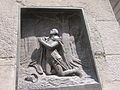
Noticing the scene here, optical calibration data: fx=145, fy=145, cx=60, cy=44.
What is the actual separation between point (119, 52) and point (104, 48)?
216 mm

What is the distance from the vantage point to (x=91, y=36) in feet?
6.92

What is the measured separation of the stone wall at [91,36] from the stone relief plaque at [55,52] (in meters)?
0.10

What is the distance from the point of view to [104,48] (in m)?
2.04

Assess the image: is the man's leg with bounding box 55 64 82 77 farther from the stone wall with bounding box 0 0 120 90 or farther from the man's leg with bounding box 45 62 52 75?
the stone wall with bounding box 0 0 120 90

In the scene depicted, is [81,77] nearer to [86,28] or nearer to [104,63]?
[104,63]

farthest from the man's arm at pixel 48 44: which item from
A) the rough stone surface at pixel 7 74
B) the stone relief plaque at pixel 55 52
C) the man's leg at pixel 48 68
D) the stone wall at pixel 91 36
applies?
the rough stone surface at pixel 7 74

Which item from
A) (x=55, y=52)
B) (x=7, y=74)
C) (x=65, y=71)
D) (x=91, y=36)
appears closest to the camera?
(x=7, y=74)

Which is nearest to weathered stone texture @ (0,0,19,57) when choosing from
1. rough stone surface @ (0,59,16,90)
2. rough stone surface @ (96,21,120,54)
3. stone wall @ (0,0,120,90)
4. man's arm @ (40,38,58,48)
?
stone wall @ (0,0,120,90)

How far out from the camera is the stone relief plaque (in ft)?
5.62

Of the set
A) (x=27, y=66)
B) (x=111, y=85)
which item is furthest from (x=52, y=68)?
(x=111, y=85)

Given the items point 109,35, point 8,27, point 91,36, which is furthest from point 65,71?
point 8,27

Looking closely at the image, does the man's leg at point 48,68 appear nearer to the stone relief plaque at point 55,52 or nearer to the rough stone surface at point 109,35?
the stone relief plaque at point 55,52

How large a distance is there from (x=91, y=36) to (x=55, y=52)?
23.2 inches

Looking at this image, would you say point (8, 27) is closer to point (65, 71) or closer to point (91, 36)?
point (65, 71)
